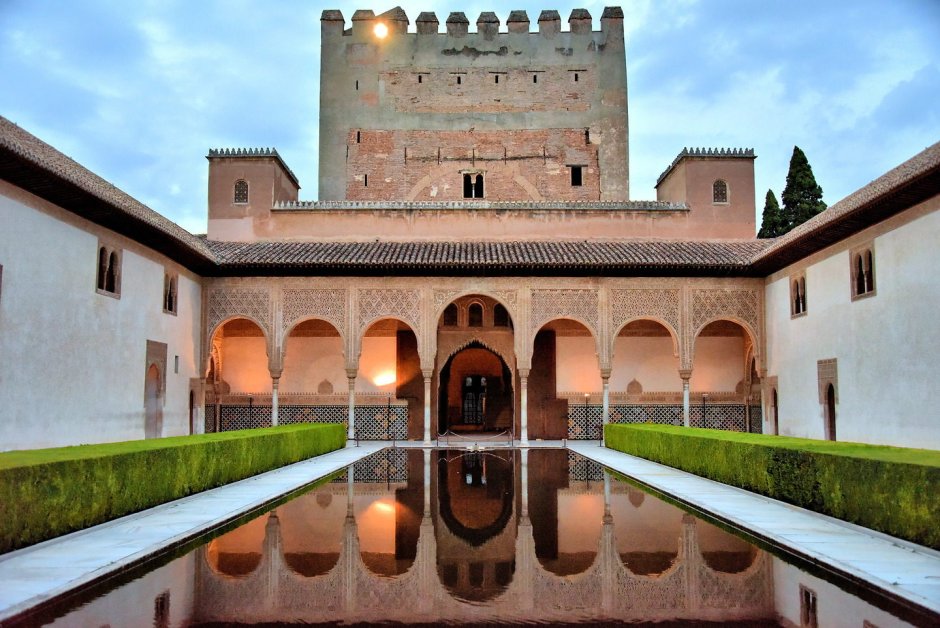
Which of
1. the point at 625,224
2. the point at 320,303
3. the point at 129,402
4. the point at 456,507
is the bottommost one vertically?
the point at 456,507

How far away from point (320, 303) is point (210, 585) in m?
13.7

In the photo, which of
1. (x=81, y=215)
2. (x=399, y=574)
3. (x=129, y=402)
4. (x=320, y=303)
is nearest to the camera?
(x=399, y=574)

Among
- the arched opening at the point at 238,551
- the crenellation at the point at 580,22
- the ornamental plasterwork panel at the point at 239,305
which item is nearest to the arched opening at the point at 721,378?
the ornamental plasterwork panel at the point at 239,305

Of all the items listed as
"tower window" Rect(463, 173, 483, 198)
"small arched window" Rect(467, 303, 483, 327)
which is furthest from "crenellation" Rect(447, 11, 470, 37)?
"small arched window" Rect(467, 303, 483, 327)

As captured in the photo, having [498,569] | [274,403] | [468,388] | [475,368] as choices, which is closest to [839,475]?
[498,569]

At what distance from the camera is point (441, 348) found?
20.3 metres

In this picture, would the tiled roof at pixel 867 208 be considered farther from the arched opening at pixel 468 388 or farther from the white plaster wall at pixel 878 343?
the arched opening at pixel 468 388

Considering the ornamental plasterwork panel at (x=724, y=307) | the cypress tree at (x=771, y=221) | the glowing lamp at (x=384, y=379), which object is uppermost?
the cypress tree at (x=771, y=221)

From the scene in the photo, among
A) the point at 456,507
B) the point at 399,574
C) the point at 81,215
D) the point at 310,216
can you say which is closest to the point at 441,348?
the point at 310,216

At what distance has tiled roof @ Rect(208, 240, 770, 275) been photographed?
18.1 m

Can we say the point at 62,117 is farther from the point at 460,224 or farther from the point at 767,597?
the point at 767,597

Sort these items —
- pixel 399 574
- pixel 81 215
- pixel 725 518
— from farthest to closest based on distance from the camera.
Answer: pixel 81 215
pixel 725 518
pixel 399 574

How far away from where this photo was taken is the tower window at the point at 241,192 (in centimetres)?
2147

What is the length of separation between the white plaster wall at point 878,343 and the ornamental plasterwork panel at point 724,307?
139 cm
